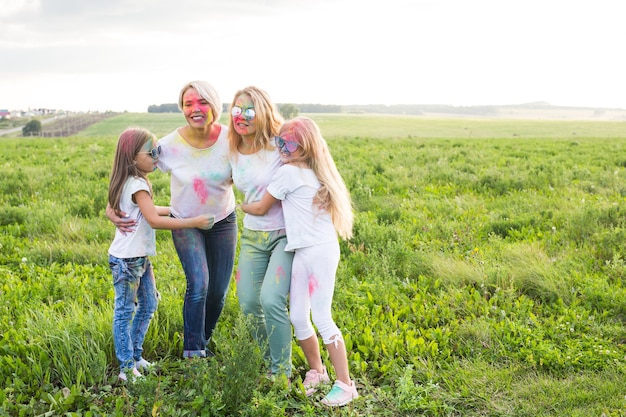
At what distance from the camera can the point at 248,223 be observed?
416 centimetres

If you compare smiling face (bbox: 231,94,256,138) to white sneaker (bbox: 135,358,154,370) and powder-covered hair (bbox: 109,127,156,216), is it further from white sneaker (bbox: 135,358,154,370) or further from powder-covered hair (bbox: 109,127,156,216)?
white sneaker (bbox: 135,358,154,370)

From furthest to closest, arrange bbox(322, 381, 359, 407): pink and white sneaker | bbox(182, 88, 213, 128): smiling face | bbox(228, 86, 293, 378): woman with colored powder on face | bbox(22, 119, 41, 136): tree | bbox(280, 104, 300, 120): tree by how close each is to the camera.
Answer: bbox(22, 119, 41, 136): tree
bbox(280, 104, 300, 120): tree
bbox(182, 88, 213, 128): smiling face
bbox(228, 86, 293, 378): woman with colored powder on face
bbox(322, 381, 359, 407): pink and white sneaker

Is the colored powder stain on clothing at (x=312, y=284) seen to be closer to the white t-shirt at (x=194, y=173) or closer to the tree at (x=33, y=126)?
the white t-shirt at (x=194, y=173)

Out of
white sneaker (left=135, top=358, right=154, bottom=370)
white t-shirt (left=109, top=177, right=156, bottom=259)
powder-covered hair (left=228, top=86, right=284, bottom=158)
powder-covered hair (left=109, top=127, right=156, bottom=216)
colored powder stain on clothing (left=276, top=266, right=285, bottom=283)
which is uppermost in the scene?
powder-covered hair (left=228, top=86, right=284, bottom=158)

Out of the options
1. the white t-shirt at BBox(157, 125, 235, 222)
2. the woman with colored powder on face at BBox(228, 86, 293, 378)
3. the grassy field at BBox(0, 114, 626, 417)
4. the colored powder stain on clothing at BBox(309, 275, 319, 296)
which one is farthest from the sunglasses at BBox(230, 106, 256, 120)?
the grassy field at BBox(0, 114, 626, 417)

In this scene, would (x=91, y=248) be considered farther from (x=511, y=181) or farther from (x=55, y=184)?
(x=511, y=181)

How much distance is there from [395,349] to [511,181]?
7.38 meters

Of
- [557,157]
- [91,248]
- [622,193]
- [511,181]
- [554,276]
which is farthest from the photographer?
[557,157]

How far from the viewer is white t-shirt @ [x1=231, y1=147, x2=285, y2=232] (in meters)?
4.07

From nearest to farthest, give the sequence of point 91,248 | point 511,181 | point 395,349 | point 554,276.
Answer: point 395,349 → point 554,276 → point 91,248 → point 511,181

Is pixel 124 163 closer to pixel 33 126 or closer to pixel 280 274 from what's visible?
pixel 280 274

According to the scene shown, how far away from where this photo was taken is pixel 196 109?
13.7 ft

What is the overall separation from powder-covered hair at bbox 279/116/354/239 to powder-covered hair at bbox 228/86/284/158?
0.17 meters

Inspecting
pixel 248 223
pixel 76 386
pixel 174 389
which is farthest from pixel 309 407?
pixel 76 386
